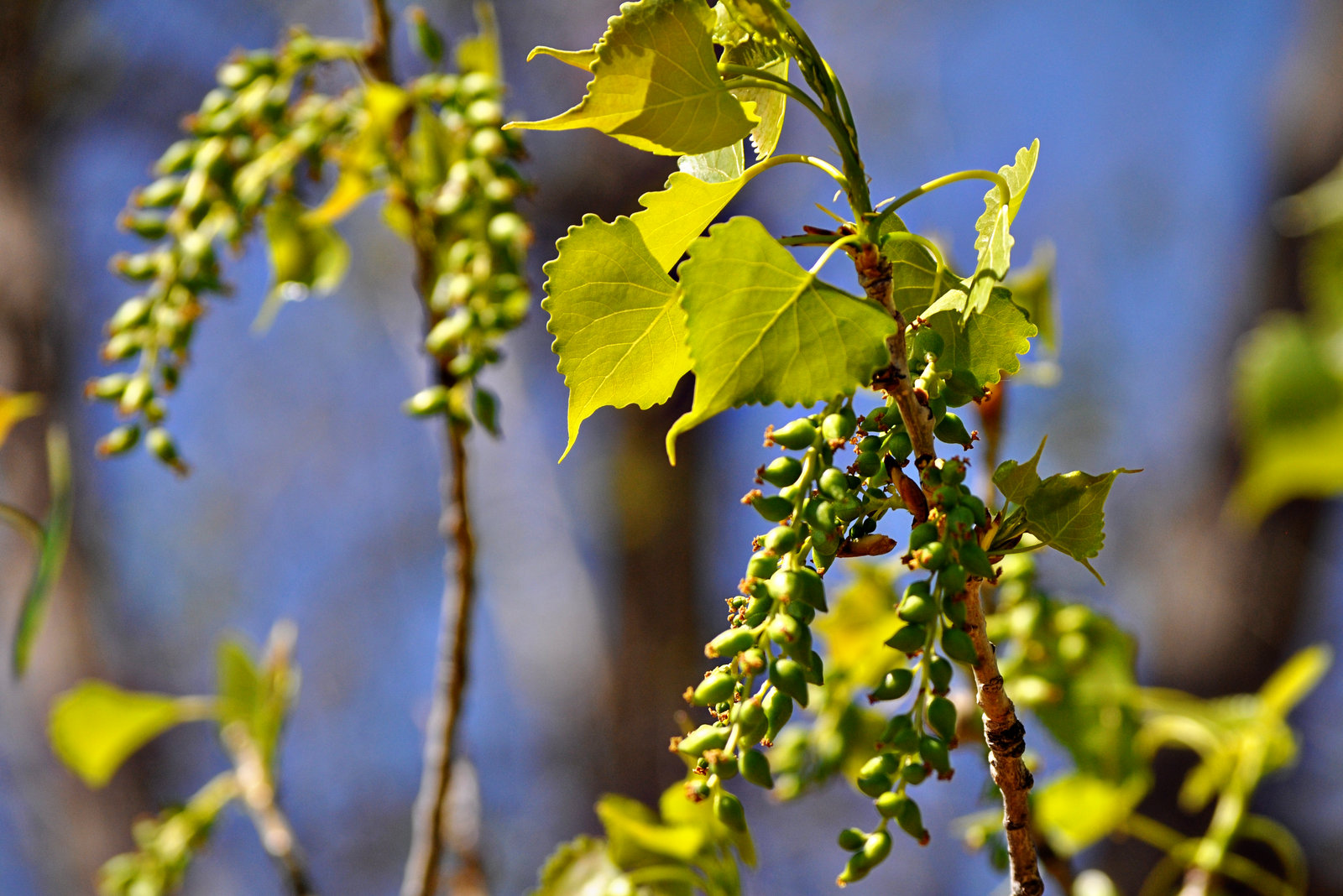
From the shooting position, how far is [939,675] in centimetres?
27

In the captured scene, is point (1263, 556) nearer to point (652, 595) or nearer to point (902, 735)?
point (652, 595)

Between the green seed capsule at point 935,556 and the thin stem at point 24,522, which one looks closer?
the green seed capsule at point 935,556

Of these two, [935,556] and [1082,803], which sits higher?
[935,556]

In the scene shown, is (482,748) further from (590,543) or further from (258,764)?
(258,764)

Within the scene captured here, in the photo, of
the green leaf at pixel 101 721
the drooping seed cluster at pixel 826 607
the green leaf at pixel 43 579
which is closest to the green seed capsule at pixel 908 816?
the drooping seed cluster at pixel 826 607

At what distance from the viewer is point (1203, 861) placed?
603mm

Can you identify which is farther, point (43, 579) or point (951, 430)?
point (43, 579)

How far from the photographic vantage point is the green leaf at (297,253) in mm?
671

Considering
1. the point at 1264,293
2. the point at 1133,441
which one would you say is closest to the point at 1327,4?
the point at 1264,293

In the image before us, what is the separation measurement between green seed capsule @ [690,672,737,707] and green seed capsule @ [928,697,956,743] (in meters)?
0.05

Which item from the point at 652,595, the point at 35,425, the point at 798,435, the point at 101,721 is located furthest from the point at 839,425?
the point at 35,425

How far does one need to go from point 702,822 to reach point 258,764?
47 centimetres

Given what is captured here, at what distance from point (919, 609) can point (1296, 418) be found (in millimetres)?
121

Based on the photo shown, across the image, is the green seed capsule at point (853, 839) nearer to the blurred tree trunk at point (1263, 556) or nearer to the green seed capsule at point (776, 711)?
the green seed capsule at point (776, 711)
